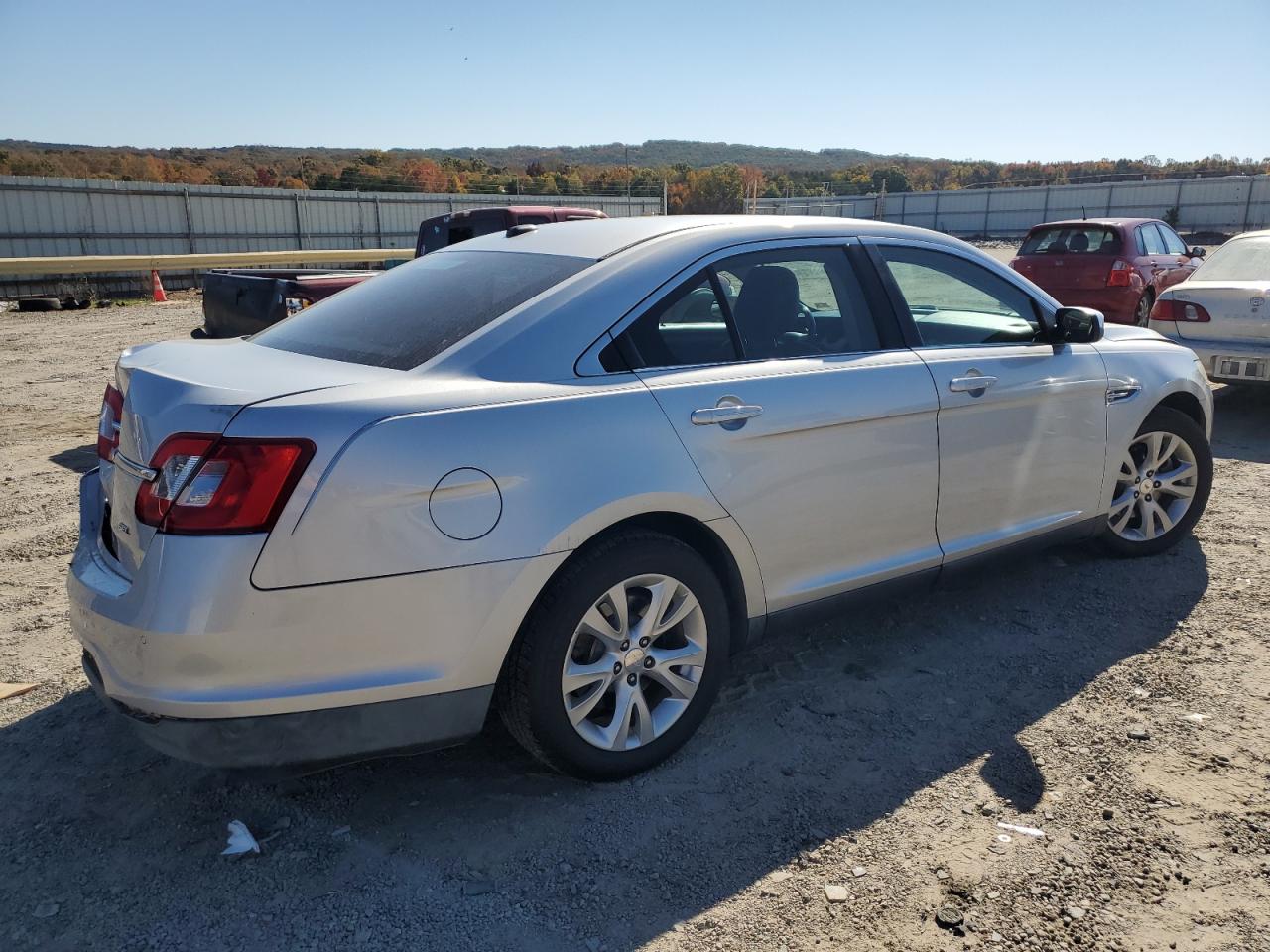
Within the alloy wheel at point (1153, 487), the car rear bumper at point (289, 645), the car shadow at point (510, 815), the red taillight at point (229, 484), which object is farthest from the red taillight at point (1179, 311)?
the red taillight at point (229, 484)

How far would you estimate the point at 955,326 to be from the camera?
4.09 meters

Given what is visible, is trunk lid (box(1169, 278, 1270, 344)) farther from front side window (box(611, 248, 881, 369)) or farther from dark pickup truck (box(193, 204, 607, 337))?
front side window (box(611, 248, 881, 369))

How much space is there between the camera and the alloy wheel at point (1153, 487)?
4.75 metres

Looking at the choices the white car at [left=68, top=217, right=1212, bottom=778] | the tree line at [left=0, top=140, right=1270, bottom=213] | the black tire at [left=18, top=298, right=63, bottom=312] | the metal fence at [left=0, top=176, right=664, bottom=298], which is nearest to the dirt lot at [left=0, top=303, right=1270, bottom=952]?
the white car at [left=68, top=217, right=1212, bottom=778]

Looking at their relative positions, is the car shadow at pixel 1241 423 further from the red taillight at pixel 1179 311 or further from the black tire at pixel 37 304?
the black tire at pixel 37 304

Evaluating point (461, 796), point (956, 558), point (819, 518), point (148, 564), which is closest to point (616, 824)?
point (461, 796)

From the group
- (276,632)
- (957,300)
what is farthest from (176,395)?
(957,300)

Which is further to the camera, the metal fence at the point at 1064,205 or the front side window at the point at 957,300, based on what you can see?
the metal fence at the point at 1064,205

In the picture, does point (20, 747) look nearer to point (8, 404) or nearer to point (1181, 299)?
point (8, 404)

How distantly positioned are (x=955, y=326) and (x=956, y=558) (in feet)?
3.24

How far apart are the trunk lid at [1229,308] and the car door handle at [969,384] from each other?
215 inches

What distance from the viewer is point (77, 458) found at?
6895mm

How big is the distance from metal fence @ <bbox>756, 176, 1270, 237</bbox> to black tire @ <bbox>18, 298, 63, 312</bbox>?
2527 cm

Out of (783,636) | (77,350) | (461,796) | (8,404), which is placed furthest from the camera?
(77,350)
